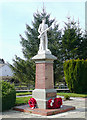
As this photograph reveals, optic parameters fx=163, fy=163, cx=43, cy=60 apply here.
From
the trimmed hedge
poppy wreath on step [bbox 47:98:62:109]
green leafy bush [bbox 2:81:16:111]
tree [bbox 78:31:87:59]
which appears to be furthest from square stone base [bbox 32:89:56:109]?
tree [bbox 78:31:87:59]

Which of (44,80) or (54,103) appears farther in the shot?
(44,80)

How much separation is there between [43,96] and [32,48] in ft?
57.3

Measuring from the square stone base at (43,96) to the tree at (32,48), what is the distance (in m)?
15.8

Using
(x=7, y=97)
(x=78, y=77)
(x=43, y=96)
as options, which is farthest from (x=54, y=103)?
(x=78, y=77)

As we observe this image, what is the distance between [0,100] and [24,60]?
59.0 ft

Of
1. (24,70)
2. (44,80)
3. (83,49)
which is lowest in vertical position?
(44,80)

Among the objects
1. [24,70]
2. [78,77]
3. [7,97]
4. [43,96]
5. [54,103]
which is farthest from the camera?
[24,70]

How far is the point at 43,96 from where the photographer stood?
30.3ft

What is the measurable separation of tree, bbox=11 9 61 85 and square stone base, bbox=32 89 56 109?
51.7 feet

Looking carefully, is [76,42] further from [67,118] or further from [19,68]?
[67,118]

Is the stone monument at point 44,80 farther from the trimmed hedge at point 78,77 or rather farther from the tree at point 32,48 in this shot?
the tree at point 32,48

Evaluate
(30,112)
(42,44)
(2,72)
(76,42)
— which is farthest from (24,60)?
(30,112)

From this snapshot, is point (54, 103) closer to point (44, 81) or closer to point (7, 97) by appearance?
point (44, 81)

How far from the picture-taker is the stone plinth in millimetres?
9305
